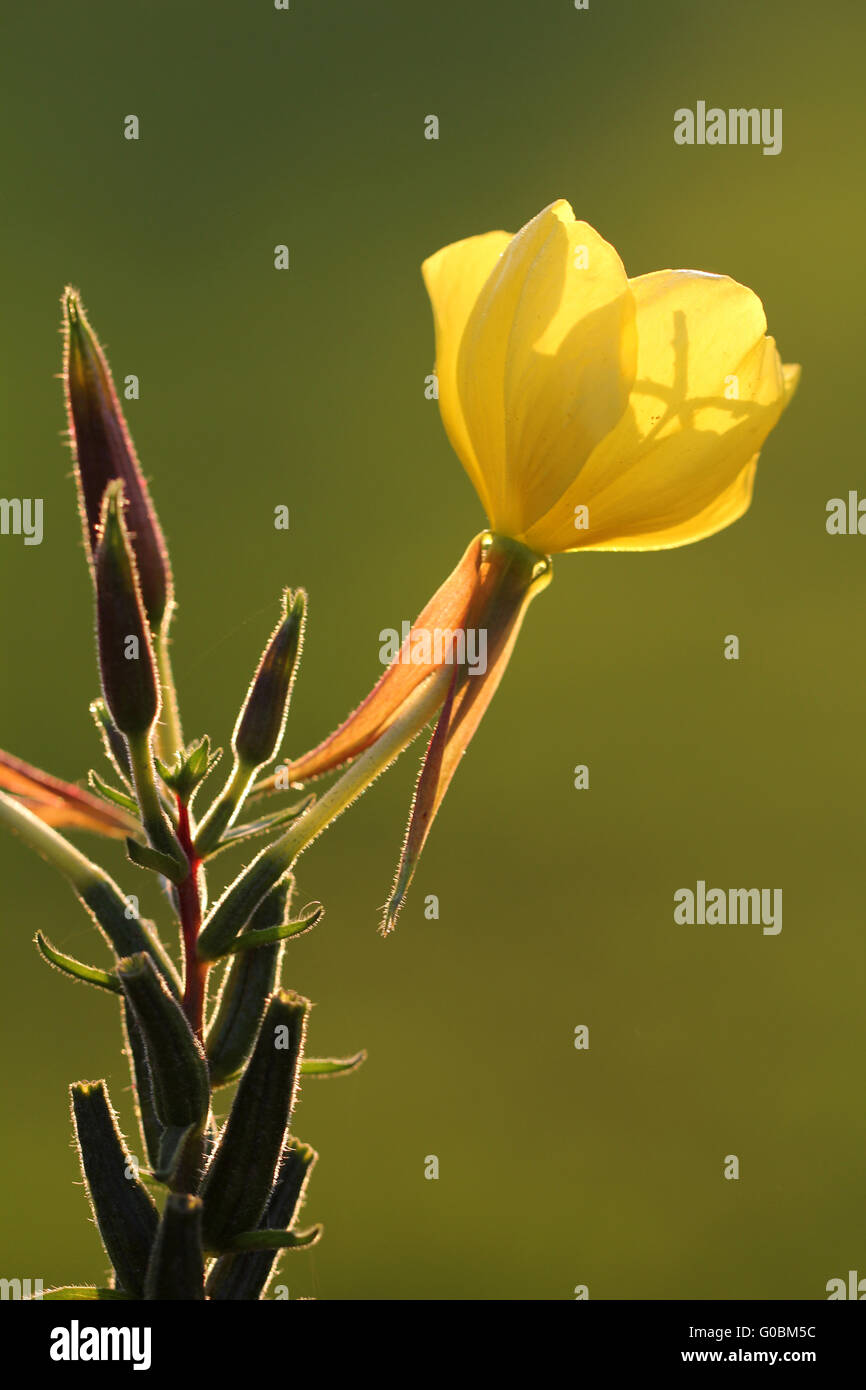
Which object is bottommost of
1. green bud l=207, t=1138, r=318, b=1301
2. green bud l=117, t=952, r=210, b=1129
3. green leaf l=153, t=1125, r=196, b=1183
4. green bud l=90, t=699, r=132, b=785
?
green bud l=207, t=1138, r=318, b=1301

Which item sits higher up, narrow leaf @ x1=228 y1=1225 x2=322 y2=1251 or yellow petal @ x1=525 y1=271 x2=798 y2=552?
yellow petal @ x1=525 y1=271 x2=798 y2=552

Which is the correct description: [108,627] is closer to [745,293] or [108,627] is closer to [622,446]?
[622,446]

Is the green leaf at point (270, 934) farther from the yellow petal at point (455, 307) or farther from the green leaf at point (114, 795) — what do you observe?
the yellow petal at point (455, 307)

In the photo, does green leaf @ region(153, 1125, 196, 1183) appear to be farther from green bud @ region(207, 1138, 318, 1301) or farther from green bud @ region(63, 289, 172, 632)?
green bud @ region(63, 289, 172, 632)
